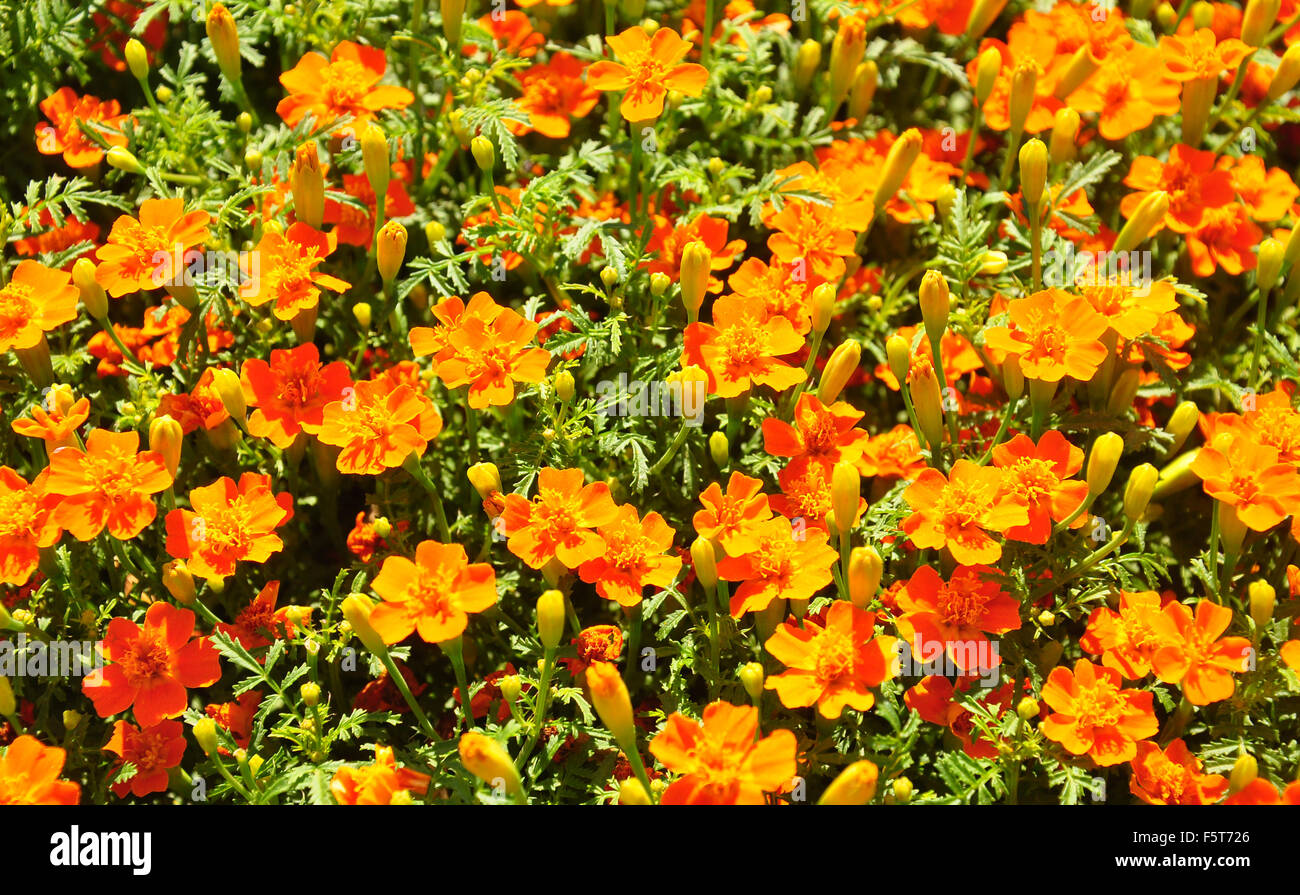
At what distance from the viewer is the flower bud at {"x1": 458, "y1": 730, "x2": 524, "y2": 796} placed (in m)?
2.00

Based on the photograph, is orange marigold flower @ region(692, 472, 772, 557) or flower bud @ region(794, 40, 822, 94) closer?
orange marigold flower @ region(692, 472, 772, 557)

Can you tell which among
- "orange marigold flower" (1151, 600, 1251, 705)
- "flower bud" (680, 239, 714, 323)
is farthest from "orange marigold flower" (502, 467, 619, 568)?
"orange marigold flower" (1151, 600, 1251, 705)

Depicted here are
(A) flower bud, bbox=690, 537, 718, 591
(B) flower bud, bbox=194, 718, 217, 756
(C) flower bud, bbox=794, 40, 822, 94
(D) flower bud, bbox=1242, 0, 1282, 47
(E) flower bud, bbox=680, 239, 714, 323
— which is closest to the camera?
(B) flower bud, bbox=194, 718, 217, 756

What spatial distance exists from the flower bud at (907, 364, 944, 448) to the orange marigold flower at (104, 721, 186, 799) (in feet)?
5.59

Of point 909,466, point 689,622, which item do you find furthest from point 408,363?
point 909,466

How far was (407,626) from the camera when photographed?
7.41 feet

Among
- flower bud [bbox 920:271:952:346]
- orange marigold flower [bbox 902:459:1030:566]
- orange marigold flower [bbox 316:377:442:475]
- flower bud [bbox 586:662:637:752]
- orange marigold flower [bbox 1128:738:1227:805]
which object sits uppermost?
flower bud [bbox 920:271:952:346]

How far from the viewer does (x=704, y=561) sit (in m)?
2.32

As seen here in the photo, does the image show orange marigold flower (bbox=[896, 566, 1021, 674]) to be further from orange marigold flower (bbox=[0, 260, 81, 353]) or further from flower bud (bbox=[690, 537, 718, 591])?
orange marigold flower (bbox=[0, 260, 81, 353])

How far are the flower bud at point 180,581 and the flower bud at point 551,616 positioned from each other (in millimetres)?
737

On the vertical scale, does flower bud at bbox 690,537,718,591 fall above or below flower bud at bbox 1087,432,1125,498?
below

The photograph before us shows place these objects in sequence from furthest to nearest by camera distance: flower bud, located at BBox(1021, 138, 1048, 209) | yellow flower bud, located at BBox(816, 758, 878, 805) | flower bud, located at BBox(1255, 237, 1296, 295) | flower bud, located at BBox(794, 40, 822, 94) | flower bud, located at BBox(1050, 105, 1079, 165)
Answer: flower bud, located at BBox(794, 40, 822, 94), flower bud, located at BBox(1050, 105, 1079, 165), flower bud, located at BBox(1255, 237, 1296, 295), flower bud, located at BBox(1021, 138, 1048, 209), yellow flower bud, located at BBox(816, 758, 878, 805)
